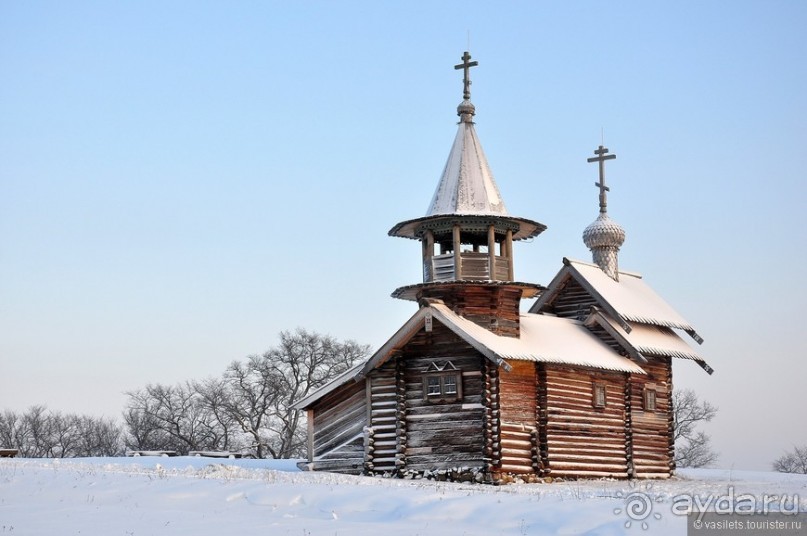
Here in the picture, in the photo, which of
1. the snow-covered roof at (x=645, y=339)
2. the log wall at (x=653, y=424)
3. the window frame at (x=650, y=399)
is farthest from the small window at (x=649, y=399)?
the snow-covered roof at (x=645, y=339)

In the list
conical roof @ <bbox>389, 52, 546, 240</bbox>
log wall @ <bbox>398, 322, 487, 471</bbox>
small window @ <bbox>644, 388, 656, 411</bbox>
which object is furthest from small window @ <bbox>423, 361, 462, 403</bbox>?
small window @ <bbox>644, 388, 656, 411</bbox>

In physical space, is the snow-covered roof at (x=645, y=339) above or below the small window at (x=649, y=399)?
above

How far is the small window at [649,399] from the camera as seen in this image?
4062cm

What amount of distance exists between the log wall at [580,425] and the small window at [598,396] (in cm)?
12

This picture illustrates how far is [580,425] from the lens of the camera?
3628cm

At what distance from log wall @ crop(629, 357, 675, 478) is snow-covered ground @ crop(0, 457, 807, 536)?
12976 mm

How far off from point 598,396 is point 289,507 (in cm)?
1692

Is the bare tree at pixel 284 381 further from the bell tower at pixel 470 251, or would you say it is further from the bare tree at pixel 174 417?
the bell tower at pixel 470 251

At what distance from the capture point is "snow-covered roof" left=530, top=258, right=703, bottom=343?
Answer: 41.3 meters

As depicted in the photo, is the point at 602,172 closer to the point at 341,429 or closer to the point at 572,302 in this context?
the point at 572,302

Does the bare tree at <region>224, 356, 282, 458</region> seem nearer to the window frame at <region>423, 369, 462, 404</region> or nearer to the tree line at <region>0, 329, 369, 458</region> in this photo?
the tree line at <region>0, 329, 369, 458</region>

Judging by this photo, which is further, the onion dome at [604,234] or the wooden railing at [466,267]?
the onion dome at [604,234]

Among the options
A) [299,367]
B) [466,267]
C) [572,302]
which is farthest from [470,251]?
[299,367]

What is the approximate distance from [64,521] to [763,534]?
42.1 feet
